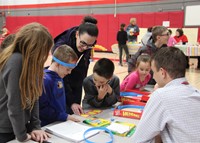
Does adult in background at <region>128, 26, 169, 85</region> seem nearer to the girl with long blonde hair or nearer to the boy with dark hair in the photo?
the boy with dark hair

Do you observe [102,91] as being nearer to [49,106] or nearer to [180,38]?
[49,106]

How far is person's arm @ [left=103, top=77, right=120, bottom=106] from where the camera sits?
2506 mm

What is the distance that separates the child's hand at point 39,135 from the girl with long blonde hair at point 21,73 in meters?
0.07

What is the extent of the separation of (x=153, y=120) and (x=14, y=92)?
34.2 inches

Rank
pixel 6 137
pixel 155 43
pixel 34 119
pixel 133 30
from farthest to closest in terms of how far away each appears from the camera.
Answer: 1. pixel 133 30
2. pixel 155 43
3. pixel 34 119
4. pixel 6 137

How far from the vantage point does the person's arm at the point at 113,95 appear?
2506 millimetres

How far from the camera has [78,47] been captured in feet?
7.95

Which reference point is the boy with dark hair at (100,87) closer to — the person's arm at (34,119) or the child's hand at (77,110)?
the child's hand at (77,110)

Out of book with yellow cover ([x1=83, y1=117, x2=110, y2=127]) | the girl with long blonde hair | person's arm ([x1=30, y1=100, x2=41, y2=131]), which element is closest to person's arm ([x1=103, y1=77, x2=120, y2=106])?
book with yellow cover ([x1=83, y1=117, x2=110, y2=127])

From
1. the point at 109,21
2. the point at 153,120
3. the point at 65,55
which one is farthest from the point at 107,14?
the point at 153,120

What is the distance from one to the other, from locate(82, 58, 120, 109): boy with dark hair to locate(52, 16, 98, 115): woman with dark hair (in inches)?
5.3

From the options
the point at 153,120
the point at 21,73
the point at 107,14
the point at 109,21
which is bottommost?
the point at 153,120

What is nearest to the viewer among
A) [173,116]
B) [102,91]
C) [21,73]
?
[173,116]

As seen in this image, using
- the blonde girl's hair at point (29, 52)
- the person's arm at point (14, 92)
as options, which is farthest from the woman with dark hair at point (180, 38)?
the person's arm at point (14, 92)
